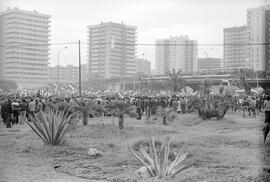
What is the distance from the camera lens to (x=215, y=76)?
253 ft

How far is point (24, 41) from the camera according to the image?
2595 cm

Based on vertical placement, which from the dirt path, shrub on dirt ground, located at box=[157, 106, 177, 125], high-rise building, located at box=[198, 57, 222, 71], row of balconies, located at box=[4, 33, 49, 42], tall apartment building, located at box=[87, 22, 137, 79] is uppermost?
high-rise building, located at box=[198, 57, 222, 71]

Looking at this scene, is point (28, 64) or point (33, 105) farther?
point (28, 64)

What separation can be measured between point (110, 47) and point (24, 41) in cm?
2541

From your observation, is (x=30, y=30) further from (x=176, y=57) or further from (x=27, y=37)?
(x=176, y=57)

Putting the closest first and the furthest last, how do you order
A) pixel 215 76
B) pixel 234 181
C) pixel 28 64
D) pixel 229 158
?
1. pixel 234 181
2. pixel 229 158
3. pixel 28 64
4. pixel 215 76

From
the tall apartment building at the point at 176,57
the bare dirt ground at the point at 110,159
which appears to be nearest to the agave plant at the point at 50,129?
the bare dirt ground at the point at 110,159

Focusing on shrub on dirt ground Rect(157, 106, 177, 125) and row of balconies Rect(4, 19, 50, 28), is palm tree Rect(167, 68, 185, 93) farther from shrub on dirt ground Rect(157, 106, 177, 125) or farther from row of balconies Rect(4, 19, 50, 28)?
shrub on dirt ground Rect(157, 106, 177, 125)

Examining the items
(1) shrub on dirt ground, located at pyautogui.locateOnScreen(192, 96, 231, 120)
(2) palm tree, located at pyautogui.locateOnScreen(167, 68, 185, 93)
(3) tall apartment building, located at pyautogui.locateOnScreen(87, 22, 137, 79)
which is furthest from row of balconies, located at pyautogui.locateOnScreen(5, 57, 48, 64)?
(2) palm tree, located at pyautogui.locateOnScreen(167, 68, 185, 93)

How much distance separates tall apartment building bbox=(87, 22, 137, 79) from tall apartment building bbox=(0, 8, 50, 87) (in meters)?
5.19

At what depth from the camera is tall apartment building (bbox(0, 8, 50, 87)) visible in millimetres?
20034

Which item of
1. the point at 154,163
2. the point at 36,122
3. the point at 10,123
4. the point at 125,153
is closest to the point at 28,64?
the point at 10,123

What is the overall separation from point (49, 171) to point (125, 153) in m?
2.50

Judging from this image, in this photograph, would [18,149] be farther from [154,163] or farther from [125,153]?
[154,163]
